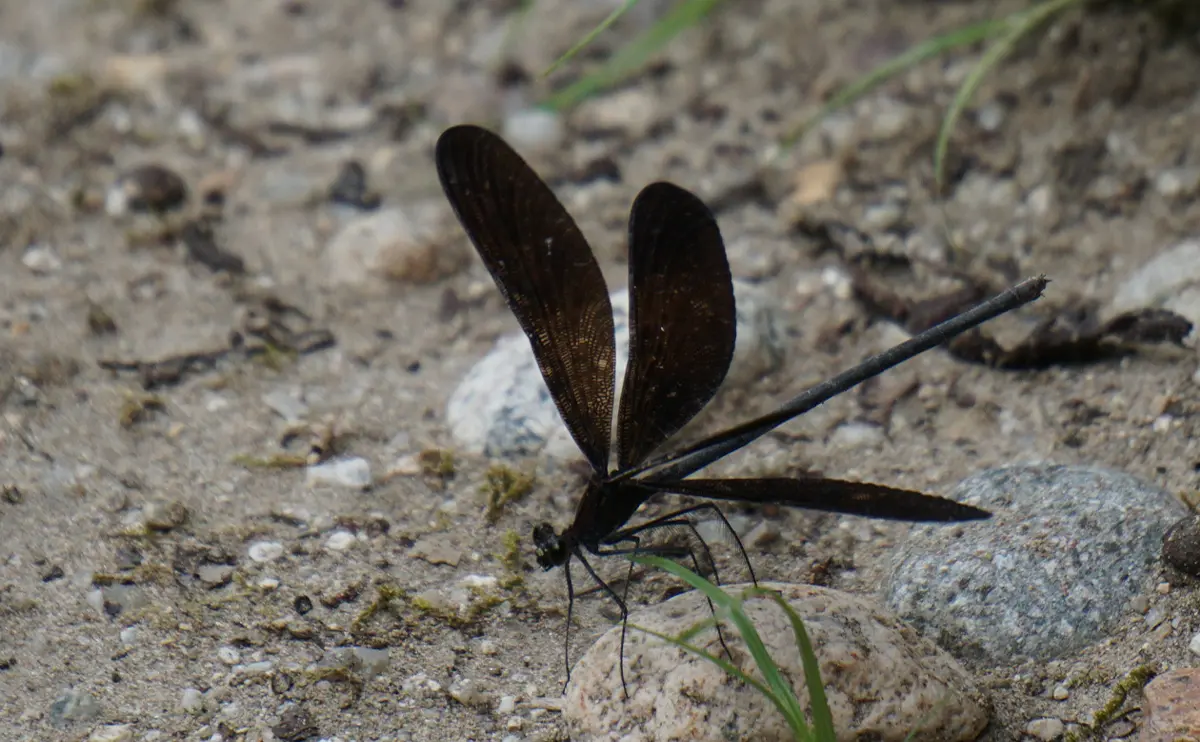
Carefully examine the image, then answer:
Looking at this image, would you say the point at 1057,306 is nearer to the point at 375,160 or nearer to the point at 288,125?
the point at 375,160

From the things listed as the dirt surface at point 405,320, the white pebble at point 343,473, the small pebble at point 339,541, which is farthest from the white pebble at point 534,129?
the small pebble at point 339,541

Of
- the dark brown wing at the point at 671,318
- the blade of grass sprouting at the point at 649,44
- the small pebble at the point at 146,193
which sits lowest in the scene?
the dark brown wing at the point at 671,318

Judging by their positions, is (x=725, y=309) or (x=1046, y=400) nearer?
(x=725, y=309)

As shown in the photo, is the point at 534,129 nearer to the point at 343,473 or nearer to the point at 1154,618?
the point at 343,473

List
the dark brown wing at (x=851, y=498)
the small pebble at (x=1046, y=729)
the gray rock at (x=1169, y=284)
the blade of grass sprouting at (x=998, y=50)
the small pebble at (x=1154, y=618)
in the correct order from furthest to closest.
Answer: the blade of grass sprouting at (x=998, y=50)
the gray rock at (x=1169, y=284)
the small pebble at (x=1154, y=618)
the small pebble at (x=1046, y=729)
the dark brown wing at (x=851, y=498)

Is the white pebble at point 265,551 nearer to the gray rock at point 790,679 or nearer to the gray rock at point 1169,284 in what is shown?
the gray rock at point 790,679

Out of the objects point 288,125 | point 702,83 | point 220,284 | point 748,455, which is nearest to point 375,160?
point 288,125

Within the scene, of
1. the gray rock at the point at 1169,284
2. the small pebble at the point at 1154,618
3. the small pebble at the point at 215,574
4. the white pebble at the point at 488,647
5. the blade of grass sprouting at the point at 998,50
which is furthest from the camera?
the blade of grass sprouting at the point at 998,50
